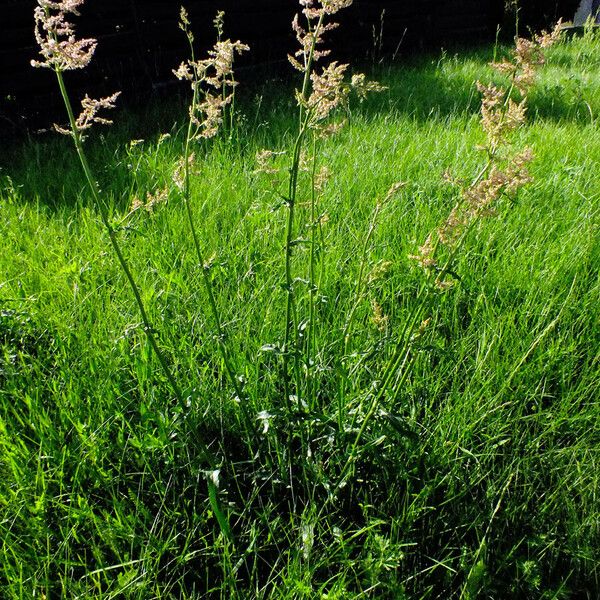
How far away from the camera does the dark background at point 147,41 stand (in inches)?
189

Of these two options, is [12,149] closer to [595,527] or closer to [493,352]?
[493,352]

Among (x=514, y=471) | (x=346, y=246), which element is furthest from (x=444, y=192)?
(x=514, y=471)

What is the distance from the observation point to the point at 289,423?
4.74 ft

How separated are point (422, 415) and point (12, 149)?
374cm

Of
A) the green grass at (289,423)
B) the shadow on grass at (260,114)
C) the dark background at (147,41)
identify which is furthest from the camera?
the dark background at (147,41)

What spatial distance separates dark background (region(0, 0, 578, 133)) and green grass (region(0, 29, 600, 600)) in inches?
113

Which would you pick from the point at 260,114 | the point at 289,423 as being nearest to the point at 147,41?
the point at 260,114

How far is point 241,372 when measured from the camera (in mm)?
1693

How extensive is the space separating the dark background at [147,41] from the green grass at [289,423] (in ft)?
9.45

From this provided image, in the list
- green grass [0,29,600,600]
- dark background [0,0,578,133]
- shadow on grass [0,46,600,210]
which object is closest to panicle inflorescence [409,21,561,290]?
green grass [0,29,600,600]

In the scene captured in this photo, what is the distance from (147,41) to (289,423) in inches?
212

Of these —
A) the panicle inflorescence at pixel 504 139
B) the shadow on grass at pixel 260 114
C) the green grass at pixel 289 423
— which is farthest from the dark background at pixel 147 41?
the panicle inflorescence at pixel 504 139

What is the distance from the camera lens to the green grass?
1.29 m

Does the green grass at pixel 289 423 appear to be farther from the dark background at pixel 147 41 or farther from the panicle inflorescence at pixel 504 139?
the dark background at pixel 147 41
